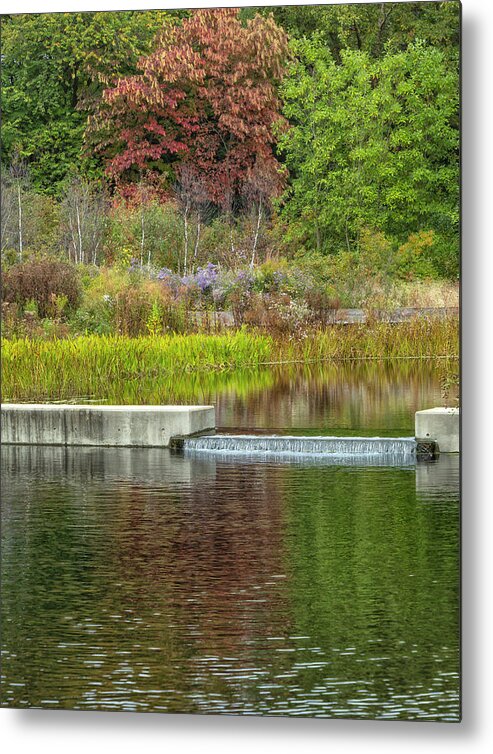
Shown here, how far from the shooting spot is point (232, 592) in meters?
8.95

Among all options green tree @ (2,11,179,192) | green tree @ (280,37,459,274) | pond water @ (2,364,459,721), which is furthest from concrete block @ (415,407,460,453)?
green tree @ (2,11,179,192)

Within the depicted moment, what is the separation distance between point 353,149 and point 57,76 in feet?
6.11

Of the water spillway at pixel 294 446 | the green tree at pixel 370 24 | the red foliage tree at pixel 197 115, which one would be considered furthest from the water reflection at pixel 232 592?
the green tree at pixel 370 24

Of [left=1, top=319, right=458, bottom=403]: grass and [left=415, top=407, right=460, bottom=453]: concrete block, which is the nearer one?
[left=415, top=407, right=460, bottom=453]: concrete block

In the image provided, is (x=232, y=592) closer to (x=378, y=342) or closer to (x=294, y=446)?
(x=378, y=342)

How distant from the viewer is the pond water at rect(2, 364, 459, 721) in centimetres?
799

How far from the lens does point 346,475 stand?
11648 millimetres

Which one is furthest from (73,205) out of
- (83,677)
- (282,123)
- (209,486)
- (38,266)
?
(83,677)

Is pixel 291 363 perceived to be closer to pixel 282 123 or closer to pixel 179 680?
pixel 282 123

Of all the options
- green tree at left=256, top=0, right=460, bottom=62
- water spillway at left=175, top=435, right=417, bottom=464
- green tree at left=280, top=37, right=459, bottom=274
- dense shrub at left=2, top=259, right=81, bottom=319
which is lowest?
water spillway at left=175, top=435, right=417, bottom=464

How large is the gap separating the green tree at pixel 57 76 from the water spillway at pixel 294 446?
245 cm

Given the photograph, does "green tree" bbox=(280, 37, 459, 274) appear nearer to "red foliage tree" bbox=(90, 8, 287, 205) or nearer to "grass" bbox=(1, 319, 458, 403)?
"red foliage tree" bbox=(90, 8, 287, 205)

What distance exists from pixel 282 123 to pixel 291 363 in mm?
2262

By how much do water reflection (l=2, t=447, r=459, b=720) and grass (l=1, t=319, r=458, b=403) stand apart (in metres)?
0.54
